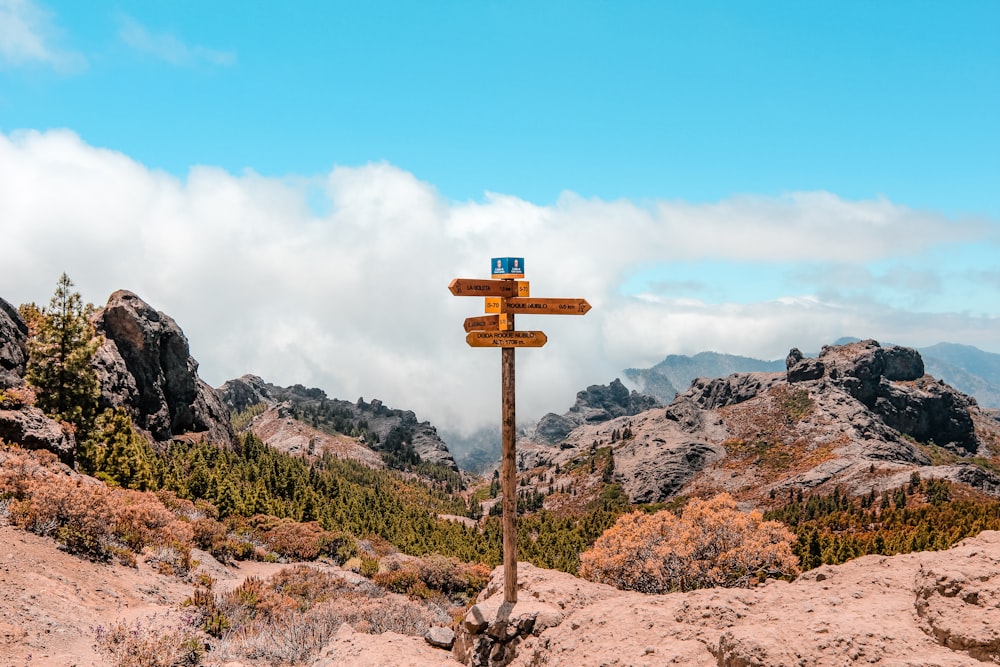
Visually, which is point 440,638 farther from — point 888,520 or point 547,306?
point 888,520

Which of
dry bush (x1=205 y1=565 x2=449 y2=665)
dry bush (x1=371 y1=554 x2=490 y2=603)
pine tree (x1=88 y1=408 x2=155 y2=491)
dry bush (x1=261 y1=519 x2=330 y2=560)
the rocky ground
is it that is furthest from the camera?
pine tree (x1=88 y1=408 x2=155 y2=491)

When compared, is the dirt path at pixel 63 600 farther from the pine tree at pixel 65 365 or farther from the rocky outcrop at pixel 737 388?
the rocky outcrop at pixel 737 388

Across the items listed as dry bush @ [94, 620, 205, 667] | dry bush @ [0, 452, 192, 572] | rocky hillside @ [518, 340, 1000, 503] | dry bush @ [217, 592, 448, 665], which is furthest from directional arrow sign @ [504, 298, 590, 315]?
rocky hillside @ [518, 340, 1000, 503]

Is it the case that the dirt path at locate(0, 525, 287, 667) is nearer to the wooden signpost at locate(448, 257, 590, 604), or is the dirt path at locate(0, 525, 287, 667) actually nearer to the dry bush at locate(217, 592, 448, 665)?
the dry bush at locate(217, 592, 448, 665)

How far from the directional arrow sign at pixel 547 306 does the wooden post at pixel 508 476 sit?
3.25 feet

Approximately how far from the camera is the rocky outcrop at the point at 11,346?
39344 millimetres

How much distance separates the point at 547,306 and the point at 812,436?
136 meters

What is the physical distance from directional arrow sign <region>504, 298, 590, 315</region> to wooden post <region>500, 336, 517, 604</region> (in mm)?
992

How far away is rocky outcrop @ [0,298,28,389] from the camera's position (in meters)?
39.3

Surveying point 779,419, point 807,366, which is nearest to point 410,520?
point 779,419

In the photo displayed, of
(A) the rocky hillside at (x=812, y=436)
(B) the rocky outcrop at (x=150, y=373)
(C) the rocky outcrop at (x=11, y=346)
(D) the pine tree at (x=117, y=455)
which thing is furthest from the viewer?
(A) the rocky hillside at (x=812, y=436)

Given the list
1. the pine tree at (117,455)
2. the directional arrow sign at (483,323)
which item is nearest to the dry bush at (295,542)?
the pine tree at (117,455)

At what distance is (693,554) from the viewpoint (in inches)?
1004

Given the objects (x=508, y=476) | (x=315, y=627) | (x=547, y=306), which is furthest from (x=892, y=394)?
(x=315, y=627)
